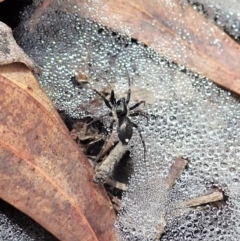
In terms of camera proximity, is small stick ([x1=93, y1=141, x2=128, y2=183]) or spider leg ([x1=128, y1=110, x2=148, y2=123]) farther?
spider leg ([x1=128, y1=110, x2=148, y2=123])

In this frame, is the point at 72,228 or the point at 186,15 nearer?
the point at 72,228

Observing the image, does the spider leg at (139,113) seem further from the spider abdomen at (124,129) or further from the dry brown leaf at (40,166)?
the dry brown leaf at (40,166)

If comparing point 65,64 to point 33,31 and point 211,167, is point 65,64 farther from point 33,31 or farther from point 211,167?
point 211,167

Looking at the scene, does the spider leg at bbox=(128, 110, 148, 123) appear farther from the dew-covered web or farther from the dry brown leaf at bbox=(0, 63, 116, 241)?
the dry brown leaf at bbox=(0, 63, 116, 241)

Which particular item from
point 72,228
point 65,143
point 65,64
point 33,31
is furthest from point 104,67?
point 72,228

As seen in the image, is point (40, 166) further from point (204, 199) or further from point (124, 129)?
point (204, 199)

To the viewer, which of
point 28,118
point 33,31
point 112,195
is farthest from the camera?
point 33,31

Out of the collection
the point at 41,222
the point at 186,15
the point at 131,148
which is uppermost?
the point at 186,15

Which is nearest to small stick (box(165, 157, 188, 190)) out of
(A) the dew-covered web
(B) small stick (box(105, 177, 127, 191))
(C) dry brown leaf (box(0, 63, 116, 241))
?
(A) the dew-covered web
